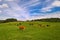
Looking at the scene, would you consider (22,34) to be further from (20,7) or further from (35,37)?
(20,7)

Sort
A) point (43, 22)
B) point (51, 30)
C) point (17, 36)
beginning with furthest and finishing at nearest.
Answer: point (43, 22) < point (51, 30) < point (17, 36)

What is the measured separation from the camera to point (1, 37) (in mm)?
8898

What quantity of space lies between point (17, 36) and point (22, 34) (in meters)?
0.38

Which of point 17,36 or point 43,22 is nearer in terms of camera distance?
point 17,36

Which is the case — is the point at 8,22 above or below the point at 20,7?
below

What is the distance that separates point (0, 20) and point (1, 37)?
1544 millimetres

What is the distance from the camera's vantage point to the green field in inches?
345

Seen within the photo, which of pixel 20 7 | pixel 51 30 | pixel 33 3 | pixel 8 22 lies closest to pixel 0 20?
pixel 8 22

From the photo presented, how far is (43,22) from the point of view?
34.3ft

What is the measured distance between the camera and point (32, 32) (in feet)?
30.5

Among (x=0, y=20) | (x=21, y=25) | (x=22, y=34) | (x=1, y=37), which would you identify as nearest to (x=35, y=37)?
(x=22, y=34)

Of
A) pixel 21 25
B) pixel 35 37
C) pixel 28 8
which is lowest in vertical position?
pixel 35 37

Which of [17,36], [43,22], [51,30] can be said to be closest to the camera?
[17,36]

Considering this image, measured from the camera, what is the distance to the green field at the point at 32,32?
877 centimetres
